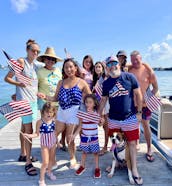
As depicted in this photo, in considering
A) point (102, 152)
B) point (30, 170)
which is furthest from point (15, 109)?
point (102, 152)

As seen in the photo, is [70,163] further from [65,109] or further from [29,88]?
[29,88]

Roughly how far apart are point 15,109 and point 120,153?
146 centimetres

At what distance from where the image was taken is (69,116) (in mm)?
3596

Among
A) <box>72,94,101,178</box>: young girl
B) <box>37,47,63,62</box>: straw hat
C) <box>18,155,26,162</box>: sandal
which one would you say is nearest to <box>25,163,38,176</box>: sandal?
<box>18,155,26,162</box>: sandal

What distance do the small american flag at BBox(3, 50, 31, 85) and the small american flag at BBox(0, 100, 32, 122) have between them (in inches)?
10.8

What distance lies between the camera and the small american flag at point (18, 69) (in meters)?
3.46

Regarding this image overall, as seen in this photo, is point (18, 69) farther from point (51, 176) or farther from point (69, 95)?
point (51, 176)

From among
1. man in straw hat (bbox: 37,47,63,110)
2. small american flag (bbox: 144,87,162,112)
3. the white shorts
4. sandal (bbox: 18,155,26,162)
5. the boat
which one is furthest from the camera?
the boat

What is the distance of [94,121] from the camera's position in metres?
3.45

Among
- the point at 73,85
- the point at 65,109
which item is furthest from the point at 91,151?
the point at 73,85

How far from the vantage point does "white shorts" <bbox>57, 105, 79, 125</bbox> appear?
3578 mm

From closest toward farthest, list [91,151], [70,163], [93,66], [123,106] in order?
[123,106]
[91,151]
[70,163]
[93,66]

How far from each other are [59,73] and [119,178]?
1724mm

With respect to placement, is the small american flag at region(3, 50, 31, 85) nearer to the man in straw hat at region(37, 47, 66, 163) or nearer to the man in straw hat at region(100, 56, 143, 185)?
the man in straw hat at region(37, 47, 66, 163)
